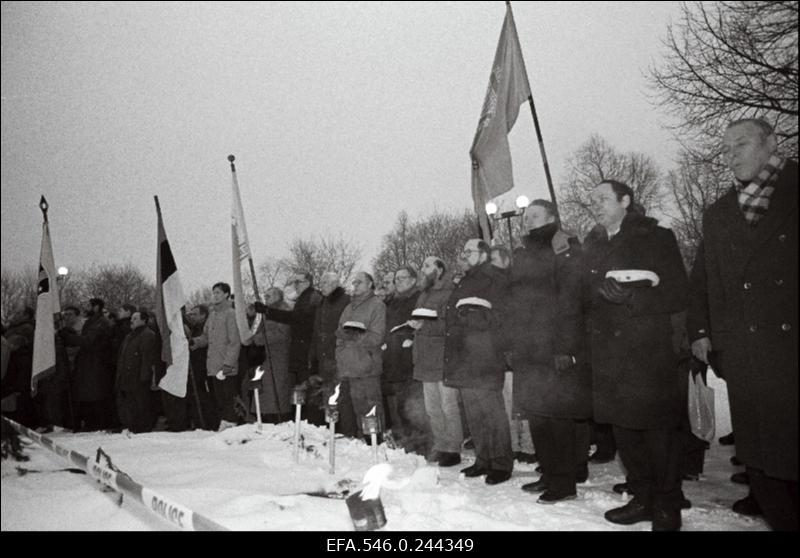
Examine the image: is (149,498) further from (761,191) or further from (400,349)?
(400,349)

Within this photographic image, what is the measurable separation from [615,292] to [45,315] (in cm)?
698

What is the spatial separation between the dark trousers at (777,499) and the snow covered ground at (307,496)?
85cm

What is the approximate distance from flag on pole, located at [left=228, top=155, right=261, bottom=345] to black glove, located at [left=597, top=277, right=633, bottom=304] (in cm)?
524

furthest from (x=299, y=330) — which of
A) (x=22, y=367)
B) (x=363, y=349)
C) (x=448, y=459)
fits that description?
(x=22, y=367)

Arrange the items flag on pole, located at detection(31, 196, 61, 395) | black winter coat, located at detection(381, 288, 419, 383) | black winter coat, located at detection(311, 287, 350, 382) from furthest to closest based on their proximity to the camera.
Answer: black winter coat, located at detection(311, 287, 350, 382) → black winter coat, located at detection(381, 288, 419, 383) → flag on pole, located at detection(31, 196, 61, 395)

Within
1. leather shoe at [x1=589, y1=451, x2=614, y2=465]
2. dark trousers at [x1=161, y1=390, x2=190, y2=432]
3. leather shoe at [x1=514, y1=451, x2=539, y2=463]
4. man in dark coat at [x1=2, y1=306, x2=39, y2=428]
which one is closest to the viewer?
leather shoe at [x1=589, y1=451, x2=614, y2=465]

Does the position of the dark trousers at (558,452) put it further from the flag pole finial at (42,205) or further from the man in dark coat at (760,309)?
the flag pole finial at (42,205)

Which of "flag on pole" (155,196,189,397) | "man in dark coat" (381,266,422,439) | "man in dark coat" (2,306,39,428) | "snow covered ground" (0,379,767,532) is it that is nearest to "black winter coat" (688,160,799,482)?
"snow covered ground" (0,379,767,532)

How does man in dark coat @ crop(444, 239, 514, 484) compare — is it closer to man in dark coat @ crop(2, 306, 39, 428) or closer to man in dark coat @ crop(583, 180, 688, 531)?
man in dark coat @ crop(583, 180, 688, 531)

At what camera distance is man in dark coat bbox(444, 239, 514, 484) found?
5195 millimetres

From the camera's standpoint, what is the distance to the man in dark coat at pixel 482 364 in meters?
5.20
